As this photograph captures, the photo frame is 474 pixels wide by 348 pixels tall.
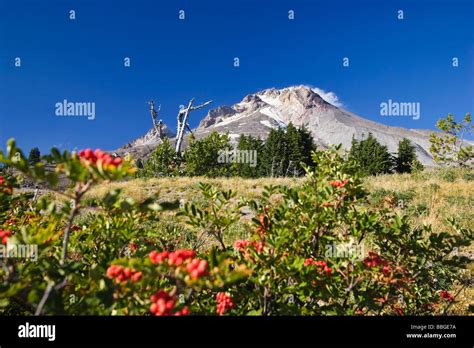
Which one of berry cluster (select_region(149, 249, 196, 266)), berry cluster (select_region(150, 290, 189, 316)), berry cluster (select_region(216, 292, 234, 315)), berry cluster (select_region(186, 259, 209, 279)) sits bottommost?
berry cluster (select_region(216, 292, 234, 315))

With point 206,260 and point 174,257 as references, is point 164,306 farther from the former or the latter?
point 206,260

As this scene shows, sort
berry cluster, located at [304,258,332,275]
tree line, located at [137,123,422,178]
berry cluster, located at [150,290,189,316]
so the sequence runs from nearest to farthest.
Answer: berry cluster, located at [150,290,189,316]
berry cluster, located at [304,258,332,275]
tree line, located at [137,123,422,178]

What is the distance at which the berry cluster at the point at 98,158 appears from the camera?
1456 millimetres

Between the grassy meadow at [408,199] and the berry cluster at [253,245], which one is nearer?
the berry cluster at [253,245]

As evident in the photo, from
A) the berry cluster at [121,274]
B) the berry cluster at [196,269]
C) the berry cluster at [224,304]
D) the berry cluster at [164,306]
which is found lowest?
the berry cluster at [224,304]

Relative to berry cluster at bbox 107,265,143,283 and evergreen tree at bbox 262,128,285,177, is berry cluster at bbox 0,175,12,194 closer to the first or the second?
berry cluster at bbox 107,265,143,283

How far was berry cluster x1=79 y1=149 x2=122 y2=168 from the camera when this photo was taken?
146cm

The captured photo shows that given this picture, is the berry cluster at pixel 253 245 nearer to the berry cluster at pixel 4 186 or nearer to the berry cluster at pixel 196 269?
the berry cluster at pixel 196 269

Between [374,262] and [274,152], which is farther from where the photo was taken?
[274,152]

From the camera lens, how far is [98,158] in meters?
1.51

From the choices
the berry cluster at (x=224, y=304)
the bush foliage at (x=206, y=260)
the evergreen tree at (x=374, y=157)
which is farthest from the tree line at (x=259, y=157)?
the berry cluster at (x=224, y=304)

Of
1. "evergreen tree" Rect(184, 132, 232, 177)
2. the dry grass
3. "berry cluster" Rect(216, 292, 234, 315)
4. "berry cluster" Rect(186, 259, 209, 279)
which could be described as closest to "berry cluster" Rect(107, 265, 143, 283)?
"berry cluster" Rect(186, 259, 209, 279)

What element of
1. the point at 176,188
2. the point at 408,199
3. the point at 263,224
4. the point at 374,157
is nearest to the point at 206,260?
the point at 263,224

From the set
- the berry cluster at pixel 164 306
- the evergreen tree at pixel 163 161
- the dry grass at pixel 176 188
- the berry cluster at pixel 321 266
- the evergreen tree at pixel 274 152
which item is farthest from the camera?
the evergreen tree at pixel 274 152
